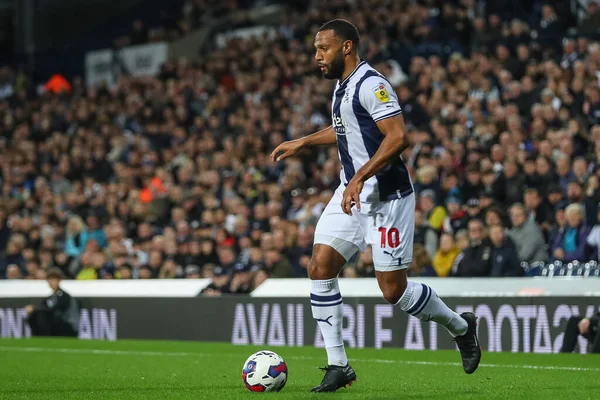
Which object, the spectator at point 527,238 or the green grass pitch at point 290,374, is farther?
the spectator at point 527,238

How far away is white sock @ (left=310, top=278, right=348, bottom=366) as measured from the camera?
24.2 feet

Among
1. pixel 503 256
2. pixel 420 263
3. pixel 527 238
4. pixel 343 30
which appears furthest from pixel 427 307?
pixel 420 263

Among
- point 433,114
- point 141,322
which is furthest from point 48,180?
point 433,114

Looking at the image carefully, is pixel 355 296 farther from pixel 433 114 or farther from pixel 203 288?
pixel 433 114

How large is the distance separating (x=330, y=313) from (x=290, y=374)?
77.5 inches

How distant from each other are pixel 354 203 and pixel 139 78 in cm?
2046

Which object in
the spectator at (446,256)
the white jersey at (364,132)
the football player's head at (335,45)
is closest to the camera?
the white jersey at (364,132)

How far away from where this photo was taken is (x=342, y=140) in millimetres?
7449

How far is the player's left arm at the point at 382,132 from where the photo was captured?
22.8 feet

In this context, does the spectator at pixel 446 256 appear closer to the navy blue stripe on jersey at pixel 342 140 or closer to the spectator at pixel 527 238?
the spectator at pixel 527 238

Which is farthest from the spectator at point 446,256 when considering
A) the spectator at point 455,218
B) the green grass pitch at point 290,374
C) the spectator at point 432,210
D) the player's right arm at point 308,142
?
the player's right arm at point 308,142

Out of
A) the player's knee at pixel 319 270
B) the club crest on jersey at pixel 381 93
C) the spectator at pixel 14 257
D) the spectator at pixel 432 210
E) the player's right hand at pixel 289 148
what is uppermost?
the club crest on jersey at pixel 381 93

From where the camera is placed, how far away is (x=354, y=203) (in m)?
6.98

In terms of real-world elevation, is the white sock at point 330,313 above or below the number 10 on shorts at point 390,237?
below
